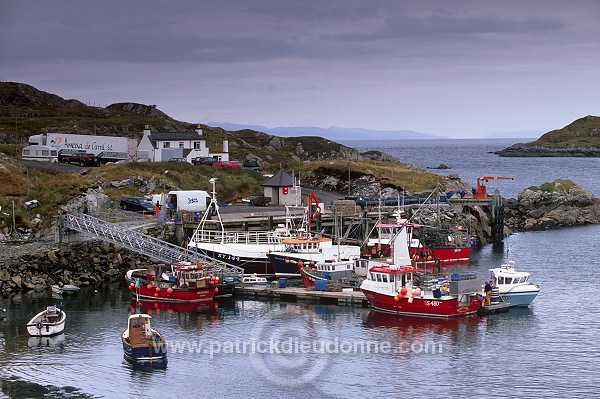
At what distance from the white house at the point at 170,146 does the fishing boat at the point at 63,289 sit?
4567 centimetres

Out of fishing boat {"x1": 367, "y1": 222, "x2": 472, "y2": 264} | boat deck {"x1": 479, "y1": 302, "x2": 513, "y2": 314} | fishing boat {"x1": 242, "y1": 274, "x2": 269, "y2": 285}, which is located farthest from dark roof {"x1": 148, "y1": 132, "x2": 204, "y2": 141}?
boat deck {"x1": 479, "y1": 302, "x2": 513, "y2": 314}

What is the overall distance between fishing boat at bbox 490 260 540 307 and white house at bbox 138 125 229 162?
57.6 meters

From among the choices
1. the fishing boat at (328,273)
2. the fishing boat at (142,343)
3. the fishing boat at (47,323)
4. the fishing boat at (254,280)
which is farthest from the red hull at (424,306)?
the fishing boat at (47,323)

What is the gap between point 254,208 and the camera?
9281cm

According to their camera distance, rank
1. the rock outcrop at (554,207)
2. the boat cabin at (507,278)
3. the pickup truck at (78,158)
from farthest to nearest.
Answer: the rock outcrop at (554,207), the pickup truck at (78,158), the boat cabin at (507,278)

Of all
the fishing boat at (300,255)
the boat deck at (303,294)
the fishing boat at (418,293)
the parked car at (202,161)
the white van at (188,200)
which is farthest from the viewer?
the parked car at (202,161)

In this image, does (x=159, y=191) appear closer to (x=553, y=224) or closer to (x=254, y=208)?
(x=254, y=208)

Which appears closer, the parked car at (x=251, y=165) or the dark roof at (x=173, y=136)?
the dark roof at (x=173, y=136)

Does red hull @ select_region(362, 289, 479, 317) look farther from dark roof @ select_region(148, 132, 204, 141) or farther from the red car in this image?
dark roof @ select_region(148, 132, 204, 141)

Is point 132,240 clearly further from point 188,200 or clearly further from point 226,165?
point 226,165

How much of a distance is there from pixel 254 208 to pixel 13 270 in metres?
29.3

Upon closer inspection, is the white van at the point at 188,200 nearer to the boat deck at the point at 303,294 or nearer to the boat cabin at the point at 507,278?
the boat deck at the point at 303,294

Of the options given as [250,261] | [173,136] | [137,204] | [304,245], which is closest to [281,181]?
[137,204]

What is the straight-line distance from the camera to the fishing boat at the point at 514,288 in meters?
64.6
